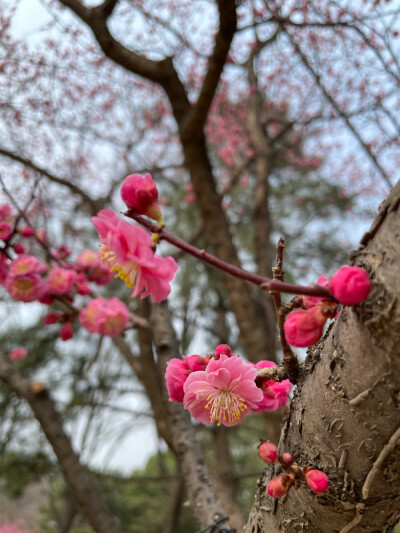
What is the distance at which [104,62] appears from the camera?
3.70m

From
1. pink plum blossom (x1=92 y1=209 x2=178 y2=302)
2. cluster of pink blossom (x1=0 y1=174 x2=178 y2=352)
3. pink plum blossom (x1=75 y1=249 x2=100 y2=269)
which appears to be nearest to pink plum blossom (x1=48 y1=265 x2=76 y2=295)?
cluster of pink blossom (x1=0 y1=174 x2=178 y2=352)

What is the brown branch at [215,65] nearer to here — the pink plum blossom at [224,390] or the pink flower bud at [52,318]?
the pink flower bud at [52,318]

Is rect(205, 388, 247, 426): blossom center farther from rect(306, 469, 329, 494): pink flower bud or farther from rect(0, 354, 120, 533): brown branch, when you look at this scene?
rect(0, 354, 120, 533): brown branch

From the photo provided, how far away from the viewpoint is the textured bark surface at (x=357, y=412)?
1.63 ft

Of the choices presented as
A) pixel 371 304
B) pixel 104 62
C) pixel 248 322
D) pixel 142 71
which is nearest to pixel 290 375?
pixel 371 304

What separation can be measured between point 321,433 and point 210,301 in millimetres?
3474

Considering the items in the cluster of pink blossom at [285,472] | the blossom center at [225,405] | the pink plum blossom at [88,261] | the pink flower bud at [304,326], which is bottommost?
the cluster of pink blossom at [285,472]

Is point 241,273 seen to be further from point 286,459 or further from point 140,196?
point 286,459

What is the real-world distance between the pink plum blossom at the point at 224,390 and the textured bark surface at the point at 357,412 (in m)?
0.09

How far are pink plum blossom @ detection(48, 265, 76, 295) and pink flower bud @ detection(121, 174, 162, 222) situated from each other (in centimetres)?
123

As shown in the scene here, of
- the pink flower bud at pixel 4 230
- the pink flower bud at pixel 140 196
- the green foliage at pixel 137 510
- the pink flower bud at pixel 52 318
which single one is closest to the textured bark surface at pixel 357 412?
the pink flower bud at pixel 140 196

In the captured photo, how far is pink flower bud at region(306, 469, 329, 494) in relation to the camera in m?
0.60

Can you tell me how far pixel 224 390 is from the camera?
0.69 m

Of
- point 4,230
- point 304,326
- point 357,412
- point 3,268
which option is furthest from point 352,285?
point 3,268
